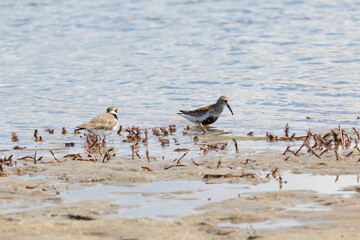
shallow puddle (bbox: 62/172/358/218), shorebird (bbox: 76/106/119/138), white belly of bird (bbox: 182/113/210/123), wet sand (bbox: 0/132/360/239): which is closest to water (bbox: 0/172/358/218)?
shallow puddle (bbox: 62/172/358/218)

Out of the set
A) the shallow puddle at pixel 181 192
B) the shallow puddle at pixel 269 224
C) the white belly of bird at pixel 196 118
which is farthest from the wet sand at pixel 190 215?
the white belly of bird at pixel 196 118

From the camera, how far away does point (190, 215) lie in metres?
7.12

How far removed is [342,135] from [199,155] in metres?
2.42

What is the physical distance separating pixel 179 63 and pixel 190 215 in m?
15.4

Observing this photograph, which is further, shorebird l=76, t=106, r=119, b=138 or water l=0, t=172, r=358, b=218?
shorebird l=76, t=106, r=119, b=138

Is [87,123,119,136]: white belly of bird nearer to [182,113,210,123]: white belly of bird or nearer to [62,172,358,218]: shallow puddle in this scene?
[182,113,210,123]: white belly of bird

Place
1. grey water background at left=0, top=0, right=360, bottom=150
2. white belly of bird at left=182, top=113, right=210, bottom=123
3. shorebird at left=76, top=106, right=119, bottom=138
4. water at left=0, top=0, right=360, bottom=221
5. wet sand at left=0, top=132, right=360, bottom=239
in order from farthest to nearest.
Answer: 1. grey water background at left=0, top=0, right=360, bottom=150
2. water at left=0, top=0, right=360, bottom=221
3. white belly of bird at left=182, top=113, right=210, bottom=123
4. shorebird at left=76, top=106, right=119, bottom=138
5. wet sand at left=0, top=132, right=360, bottom=239

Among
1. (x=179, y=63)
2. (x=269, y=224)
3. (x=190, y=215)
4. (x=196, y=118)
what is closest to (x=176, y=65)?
(x=179, y=63)

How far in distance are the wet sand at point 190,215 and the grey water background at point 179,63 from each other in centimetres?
Result: 368

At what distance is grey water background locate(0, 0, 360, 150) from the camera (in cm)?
1604

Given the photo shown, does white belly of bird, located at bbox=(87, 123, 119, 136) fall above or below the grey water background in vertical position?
below

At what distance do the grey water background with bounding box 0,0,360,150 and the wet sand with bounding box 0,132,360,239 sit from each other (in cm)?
368

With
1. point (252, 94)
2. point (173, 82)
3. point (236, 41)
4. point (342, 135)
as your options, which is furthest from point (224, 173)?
point (236, 41)

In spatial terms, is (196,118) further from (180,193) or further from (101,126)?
(180,193)
